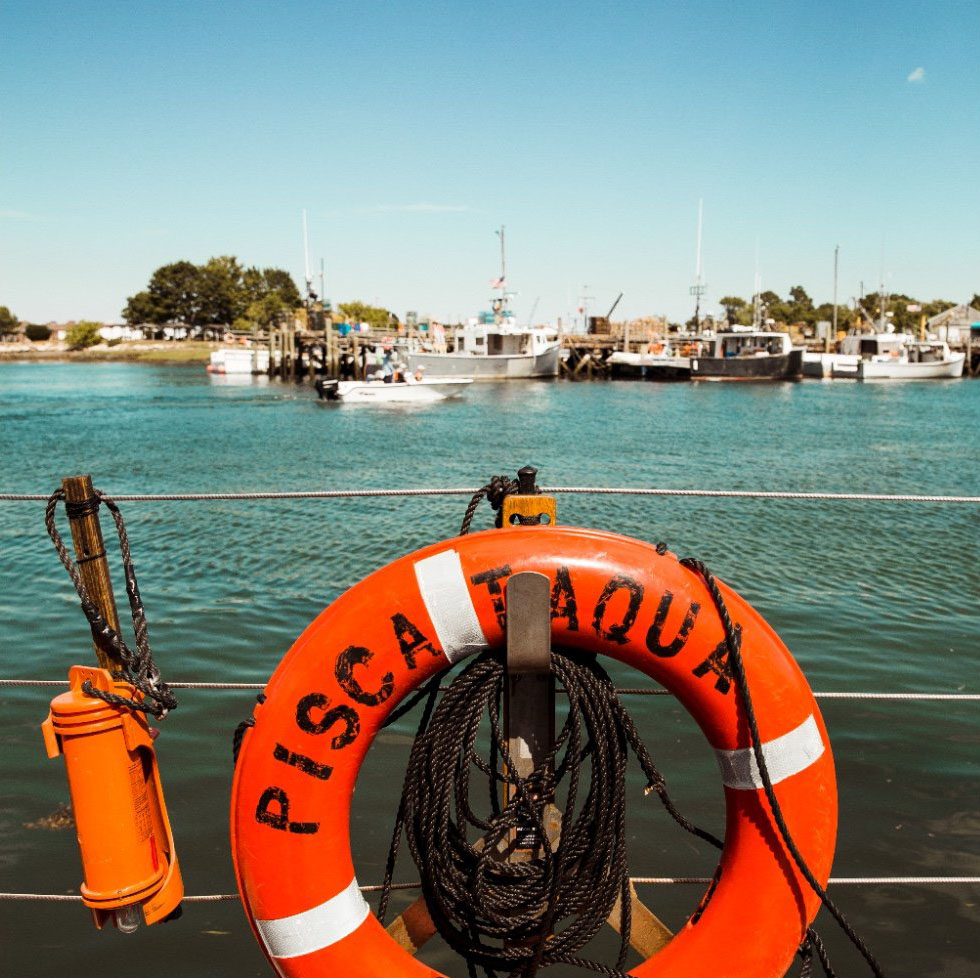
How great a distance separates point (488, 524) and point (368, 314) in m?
94.8

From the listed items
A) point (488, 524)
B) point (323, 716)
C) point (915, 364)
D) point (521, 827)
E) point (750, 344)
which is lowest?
point (488, 524)

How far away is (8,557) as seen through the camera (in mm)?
8523

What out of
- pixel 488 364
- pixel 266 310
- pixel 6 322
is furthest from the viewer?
pixel 6 322

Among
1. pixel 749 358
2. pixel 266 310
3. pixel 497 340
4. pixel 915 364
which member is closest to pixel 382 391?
pixel 497 340

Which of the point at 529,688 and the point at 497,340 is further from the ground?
the point at 497,340

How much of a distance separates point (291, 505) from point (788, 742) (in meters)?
10.1

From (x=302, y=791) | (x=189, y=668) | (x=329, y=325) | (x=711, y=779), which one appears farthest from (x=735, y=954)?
(x=329, y=325)

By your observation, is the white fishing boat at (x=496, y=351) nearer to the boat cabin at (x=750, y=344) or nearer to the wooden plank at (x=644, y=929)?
the boat cabin at (x=750, y=344)

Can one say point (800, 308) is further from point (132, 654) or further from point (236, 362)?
point (132, 654)

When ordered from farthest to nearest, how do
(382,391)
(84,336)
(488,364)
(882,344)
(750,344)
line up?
(84,336)
(882,344)
(750,344)
(488,364)
(382,391)

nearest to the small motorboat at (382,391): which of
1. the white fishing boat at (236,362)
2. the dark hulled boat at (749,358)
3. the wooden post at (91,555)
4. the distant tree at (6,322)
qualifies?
the dark hulled boat at (749,358)

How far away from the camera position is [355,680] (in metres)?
1.78

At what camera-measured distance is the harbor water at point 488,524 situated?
307 centimetres

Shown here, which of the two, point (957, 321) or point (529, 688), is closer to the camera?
point (529, 688)
